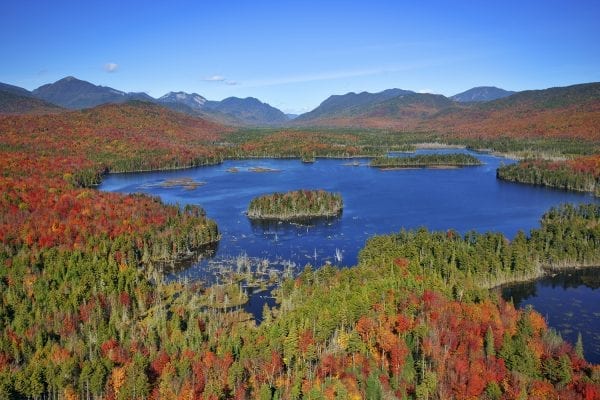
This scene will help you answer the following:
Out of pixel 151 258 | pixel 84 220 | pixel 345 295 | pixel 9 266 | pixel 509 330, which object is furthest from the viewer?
pixel 84 220

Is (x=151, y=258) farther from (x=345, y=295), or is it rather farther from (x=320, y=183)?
(x=320, y=183)

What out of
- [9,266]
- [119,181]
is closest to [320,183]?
[119,181]

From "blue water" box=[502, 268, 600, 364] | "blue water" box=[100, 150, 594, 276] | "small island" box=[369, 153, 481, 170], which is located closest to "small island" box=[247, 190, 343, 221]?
"blue water" box=[100, 150, 594, 276]

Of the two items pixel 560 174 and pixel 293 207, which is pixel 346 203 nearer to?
pixel 293 207

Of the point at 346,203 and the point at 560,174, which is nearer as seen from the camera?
the point at 346,203

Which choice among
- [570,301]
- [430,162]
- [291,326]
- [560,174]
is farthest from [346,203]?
[430,162]

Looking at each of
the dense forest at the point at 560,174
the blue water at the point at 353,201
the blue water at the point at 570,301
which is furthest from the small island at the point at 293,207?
the dense forest at the point at 560,174
